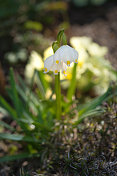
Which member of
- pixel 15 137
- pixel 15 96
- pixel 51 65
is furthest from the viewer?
pixel 15 96

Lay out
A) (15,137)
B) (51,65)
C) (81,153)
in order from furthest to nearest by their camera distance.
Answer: (15,137) < (81,153) < (51,65)

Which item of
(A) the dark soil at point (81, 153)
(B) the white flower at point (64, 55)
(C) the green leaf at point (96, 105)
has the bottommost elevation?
(A) the dark soil at point (81, 153)

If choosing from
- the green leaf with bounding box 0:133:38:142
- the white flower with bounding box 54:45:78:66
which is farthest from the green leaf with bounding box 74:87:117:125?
the white flower with bounding box 54:45:78:66

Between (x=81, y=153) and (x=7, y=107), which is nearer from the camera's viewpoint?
(x=81, y=153)

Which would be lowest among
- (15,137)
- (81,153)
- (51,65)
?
(81,153)

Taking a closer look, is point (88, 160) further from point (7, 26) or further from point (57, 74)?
point (7, 26)

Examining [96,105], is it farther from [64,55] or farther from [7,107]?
[7,107]

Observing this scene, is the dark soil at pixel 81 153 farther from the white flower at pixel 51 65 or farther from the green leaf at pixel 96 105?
the white flower at pixel 51 65

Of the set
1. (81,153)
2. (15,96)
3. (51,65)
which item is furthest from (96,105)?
(15,96)

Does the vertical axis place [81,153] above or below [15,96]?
below

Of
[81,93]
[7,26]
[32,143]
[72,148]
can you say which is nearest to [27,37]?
[7,26]

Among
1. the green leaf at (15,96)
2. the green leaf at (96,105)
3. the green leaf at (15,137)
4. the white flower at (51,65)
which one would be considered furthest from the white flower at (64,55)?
the green leaf at (15,137)
